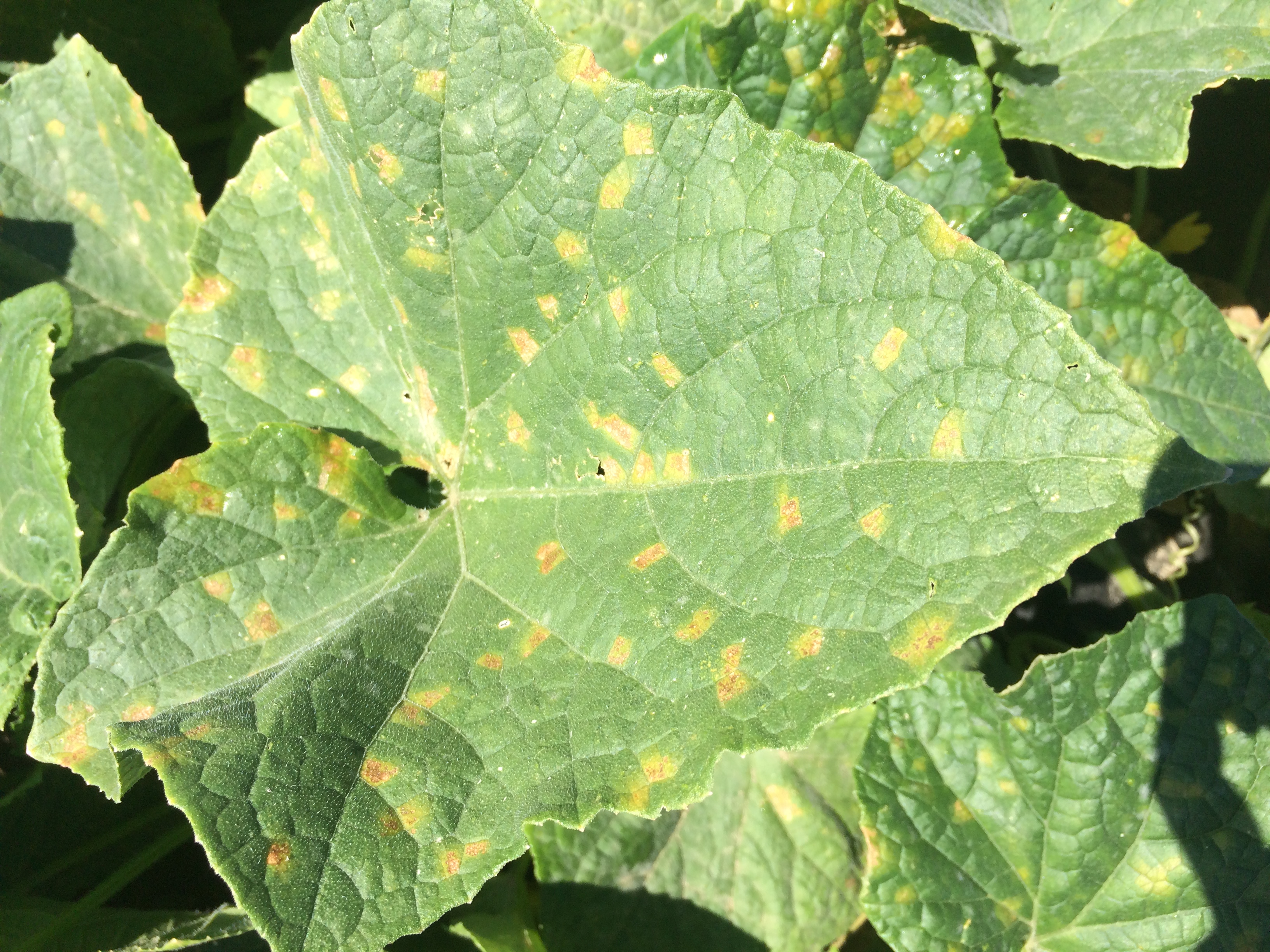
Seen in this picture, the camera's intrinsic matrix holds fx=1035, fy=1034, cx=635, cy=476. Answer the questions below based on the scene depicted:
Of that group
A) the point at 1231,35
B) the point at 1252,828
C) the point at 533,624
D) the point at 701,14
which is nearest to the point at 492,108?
the point at 701,14

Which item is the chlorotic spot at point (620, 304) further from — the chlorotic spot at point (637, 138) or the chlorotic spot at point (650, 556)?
the chlorotic spot at point (650, 556)

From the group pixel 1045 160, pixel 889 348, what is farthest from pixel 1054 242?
pixel 889 348

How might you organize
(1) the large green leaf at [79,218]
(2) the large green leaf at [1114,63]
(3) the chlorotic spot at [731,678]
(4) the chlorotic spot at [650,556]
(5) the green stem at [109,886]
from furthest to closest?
(1) the large green leaf at [79,218] < (5) the green stem at [109,886] < (2) the large green leaf at [1114,63] < (4) the chlorotic spot at [650,556] < (3) the chlorotic spot at [731,678]

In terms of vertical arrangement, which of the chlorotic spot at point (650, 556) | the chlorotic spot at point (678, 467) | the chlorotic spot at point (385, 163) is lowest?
the chlorotic spot at point (650, 556)

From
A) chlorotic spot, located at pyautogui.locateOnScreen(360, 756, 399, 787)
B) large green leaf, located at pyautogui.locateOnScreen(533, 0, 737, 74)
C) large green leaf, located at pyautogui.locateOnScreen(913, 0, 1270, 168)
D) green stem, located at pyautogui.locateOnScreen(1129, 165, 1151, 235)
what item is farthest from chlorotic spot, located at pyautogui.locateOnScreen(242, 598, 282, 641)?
green stem, located at pyautogui.locateOnScreen(1129, 165, 1151, 235)

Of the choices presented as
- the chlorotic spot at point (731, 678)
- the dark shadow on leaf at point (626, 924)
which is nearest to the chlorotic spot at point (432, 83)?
the chlorotic spot at point (731, 678)

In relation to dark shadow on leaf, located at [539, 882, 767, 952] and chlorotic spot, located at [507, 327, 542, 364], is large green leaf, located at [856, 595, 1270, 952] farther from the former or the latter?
chlorotic spot, located at [507, 327, 542, 364]

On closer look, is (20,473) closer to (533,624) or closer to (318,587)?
(318,587)

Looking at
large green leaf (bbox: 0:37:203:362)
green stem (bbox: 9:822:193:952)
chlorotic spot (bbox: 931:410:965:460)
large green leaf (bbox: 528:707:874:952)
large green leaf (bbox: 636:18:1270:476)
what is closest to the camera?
chlorotic spot (bbox: 931:410:965:460)
